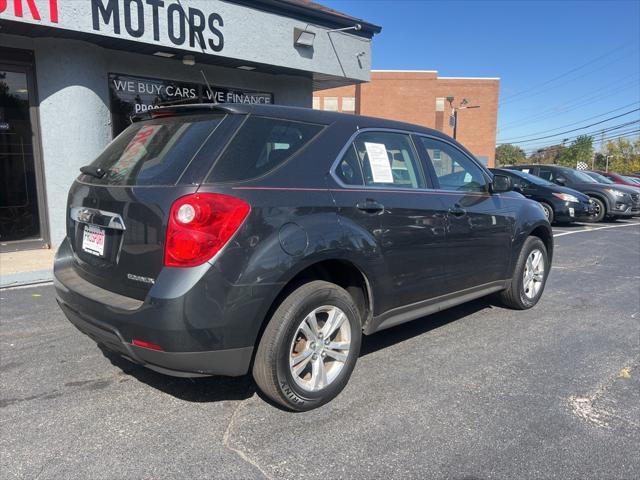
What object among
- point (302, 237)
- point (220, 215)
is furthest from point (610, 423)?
point (220, 215)

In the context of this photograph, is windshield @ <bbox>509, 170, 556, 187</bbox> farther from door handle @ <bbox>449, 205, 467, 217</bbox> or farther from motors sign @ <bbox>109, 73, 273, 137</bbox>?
door handle @ <bbox>449, 205, 467, 217</bbox>

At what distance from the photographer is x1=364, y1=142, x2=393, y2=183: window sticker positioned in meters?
3.49

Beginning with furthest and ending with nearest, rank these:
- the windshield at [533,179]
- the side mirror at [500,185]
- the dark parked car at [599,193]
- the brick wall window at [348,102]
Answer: the brick wall window at [348,102]
the dark parked car at [599,193]
the windshield at [533,179]
the side mirror at [500,185]

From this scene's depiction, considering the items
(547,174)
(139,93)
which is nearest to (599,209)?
(547,174)

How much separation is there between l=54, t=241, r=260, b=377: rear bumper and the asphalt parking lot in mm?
447

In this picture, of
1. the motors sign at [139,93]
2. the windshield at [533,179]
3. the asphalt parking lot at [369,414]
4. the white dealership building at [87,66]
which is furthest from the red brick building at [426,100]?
the asphalt parking lot at [369,414]

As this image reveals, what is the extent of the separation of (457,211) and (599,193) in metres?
12.8

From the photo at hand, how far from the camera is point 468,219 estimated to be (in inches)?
A: 165

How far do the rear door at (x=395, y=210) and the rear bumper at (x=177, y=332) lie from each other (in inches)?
40.4

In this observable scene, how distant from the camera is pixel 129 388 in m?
3.31

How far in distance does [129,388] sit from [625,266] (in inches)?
300

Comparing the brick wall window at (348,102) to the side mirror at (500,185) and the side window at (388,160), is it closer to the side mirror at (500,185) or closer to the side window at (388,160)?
the side mirror at (500,185)

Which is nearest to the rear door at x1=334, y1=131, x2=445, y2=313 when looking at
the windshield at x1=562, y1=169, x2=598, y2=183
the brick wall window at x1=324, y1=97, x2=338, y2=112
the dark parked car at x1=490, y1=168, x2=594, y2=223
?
the dark parked car at x1=490, y1=168, x2=594, y2=223

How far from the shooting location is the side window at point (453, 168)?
4.09 m
